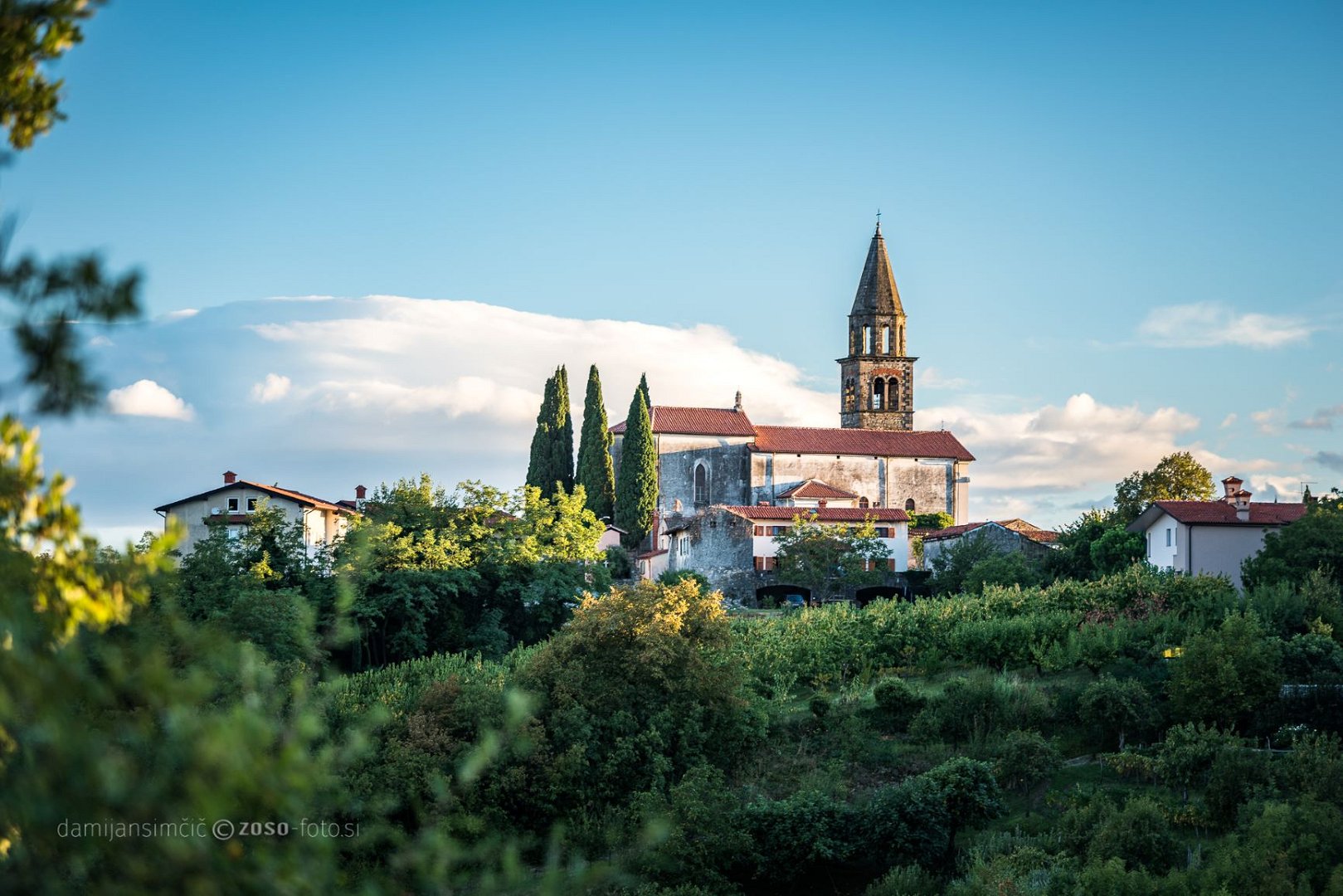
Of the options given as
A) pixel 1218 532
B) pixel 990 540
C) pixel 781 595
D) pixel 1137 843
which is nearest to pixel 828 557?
pixel 781 595

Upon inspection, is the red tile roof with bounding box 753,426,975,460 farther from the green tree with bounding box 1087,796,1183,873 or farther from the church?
the green tree with bounding box 1087,796,1183,873

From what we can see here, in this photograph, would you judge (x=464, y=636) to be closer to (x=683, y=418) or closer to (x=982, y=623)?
(x=982, y=623)

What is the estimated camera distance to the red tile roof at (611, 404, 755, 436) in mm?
72250

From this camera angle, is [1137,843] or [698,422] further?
[698,422]

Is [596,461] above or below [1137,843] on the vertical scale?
above

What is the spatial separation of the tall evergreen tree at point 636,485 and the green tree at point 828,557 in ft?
43.3

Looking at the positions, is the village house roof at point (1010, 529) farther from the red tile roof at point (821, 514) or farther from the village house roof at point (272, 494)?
the village house roof at point (272, 494)

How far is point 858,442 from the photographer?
75.1m

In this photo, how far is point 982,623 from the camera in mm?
34188

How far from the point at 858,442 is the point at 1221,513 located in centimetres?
3352

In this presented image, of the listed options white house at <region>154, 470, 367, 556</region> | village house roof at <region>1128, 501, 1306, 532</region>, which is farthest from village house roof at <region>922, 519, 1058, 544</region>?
white house at <region>154, 470, 367, 556</region>

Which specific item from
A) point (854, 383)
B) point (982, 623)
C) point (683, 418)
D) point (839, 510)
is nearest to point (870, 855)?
point (982, 623)

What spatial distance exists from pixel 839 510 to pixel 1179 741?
33.0m

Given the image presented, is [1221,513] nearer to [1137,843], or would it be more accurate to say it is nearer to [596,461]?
[1137,843]
